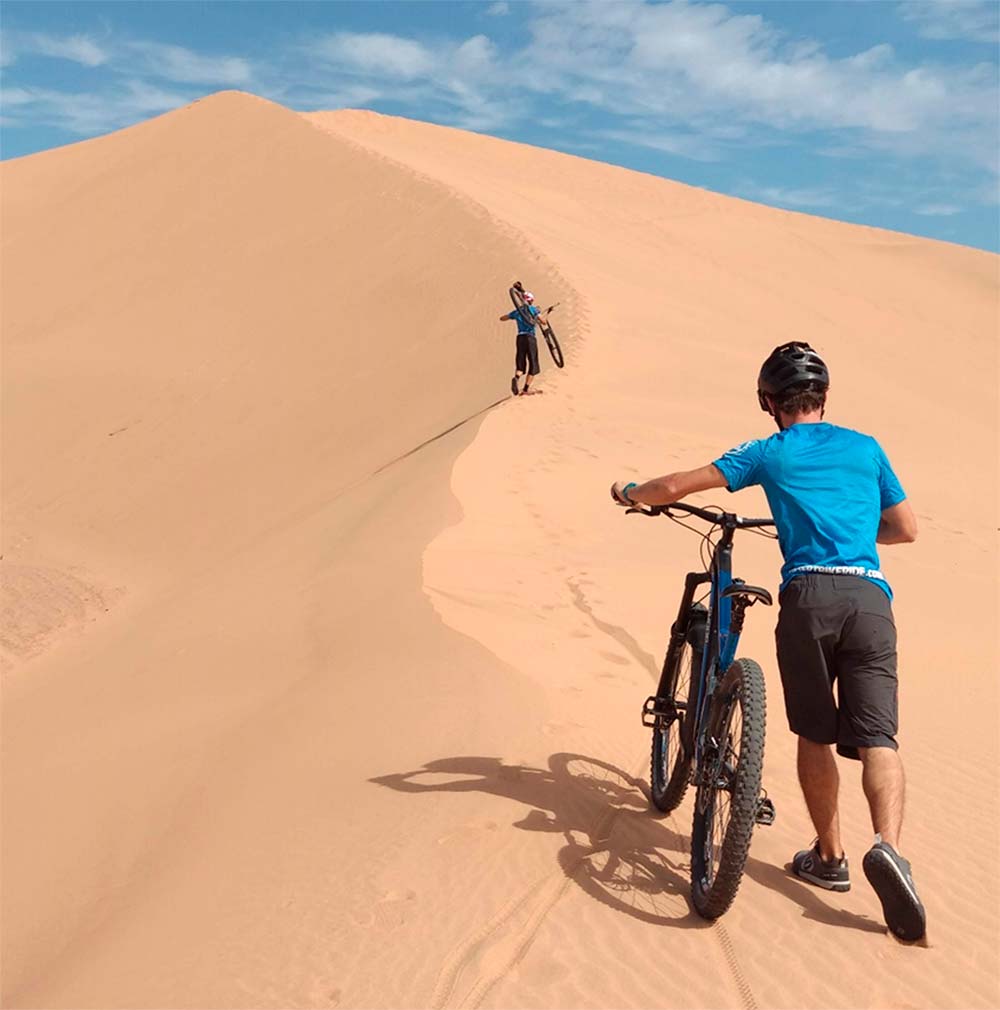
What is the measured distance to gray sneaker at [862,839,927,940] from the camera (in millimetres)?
3105

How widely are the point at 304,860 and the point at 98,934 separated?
0.85 m

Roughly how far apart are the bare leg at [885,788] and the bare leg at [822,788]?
5.9 inches

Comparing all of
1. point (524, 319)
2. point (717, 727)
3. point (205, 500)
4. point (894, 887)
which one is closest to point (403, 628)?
point (717, 727)

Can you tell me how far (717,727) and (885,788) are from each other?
0.55 m

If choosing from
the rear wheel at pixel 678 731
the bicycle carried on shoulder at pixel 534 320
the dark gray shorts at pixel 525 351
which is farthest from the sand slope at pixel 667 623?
the dark gray shorts at pixel 525 351

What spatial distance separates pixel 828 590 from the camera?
3.35 meters

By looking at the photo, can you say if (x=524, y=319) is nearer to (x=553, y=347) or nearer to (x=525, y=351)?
(x=525, y=351)

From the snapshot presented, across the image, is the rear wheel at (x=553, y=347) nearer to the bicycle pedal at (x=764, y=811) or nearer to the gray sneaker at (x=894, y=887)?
the bicycle pedal at (x=764, y=811)

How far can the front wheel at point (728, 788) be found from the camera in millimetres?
3207

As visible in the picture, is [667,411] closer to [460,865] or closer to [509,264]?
[509,264]

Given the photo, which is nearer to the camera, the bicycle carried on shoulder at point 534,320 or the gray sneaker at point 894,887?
the gray sneaker at point 894,887

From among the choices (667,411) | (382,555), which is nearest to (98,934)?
(382,555)

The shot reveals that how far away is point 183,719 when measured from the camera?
591cm

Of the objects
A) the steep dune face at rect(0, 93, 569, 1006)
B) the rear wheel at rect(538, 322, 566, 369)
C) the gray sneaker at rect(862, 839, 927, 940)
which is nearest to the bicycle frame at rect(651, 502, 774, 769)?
the gray sneaker at rect(862, 839, 927, 940)
